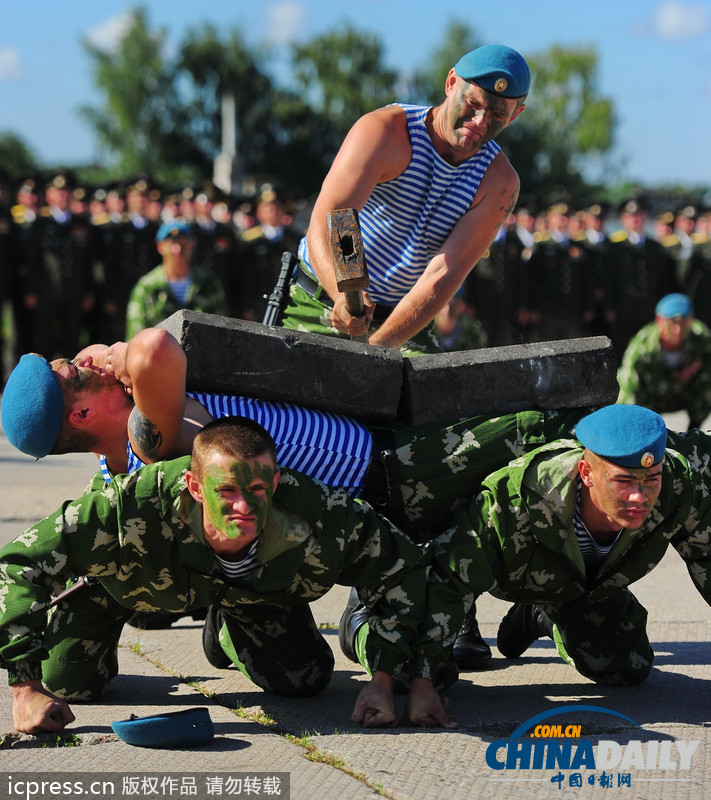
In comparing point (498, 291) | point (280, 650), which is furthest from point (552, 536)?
point (498, 291)

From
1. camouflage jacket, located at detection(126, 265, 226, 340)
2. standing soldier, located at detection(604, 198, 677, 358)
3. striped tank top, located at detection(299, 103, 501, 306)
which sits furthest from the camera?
standing soldier, located at detection(604, 198, 677, 358)

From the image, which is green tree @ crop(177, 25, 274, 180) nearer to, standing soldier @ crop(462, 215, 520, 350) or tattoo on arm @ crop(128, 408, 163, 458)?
standing soldier @ crop(462, 215, 520, 350)

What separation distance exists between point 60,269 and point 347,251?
30.5ft

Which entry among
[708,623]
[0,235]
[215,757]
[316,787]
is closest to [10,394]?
[215,757]

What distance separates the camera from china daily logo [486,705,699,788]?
10.0 feet

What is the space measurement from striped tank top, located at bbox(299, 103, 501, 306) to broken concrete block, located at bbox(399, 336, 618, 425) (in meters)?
0.71

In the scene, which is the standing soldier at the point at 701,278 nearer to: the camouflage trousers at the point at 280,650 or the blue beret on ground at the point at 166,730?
the camouflage trousers at the point at 280,650

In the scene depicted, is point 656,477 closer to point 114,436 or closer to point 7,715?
point 114,436

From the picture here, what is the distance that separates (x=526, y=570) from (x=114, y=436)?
1260 mm

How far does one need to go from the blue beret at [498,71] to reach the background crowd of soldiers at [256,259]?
19.3 feet

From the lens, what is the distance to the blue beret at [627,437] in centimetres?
330

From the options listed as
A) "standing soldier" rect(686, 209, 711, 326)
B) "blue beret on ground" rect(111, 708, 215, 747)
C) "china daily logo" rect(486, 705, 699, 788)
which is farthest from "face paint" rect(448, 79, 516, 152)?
"standing soldier" rect(686, 209, 711, 326)

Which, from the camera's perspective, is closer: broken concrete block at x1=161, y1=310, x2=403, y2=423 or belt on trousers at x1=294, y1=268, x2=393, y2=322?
broken concrete block at x1=161, y1=310, x2=403, y2=423

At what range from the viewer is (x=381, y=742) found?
321 cm
